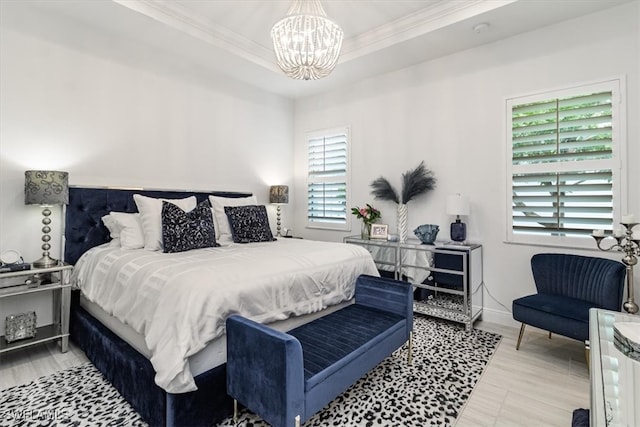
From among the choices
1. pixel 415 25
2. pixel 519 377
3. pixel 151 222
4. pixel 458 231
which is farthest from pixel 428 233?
pixel 151 222

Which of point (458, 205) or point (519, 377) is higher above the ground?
point (458, 205)

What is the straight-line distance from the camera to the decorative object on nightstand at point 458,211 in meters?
3.32

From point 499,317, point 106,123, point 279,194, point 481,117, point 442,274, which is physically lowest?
point 499,317

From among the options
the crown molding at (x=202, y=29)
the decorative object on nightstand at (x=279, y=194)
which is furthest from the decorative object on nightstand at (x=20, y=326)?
the decorative object on nightstand at (x=279, y=194)

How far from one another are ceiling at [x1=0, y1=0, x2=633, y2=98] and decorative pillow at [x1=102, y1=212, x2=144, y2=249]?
172 centimetres

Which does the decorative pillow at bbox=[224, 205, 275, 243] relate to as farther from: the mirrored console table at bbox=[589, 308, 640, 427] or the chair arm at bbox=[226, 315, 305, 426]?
the mirrored console table at bbox=[589, 308, 640, 427]

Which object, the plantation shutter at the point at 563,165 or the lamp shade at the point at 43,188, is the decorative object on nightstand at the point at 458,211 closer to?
the plantation shutter at the point at 563,165

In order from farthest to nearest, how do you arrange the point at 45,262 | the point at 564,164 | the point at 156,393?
the point at 564,164 < the point at 45,262 < the point at 156,393

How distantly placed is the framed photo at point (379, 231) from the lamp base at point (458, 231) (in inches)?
30.8

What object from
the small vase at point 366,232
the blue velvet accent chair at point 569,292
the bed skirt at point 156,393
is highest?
the small vase at point 366,232

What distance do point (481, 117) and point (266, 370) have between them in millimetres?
3320

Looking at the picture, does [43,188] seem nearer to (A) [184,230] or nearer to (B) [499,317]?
(A) [184,230]

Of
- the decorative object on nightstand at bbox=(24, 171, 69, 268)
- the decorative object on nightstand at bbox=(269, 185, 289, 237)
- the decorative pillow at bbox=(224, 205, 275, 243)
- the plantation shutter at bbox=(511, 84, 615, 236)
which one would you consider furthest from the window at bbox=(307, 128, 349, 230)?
the decorative object on nightstand at bbox=(24, 171, 69, 268)

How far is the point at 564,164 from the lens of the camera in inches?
115
